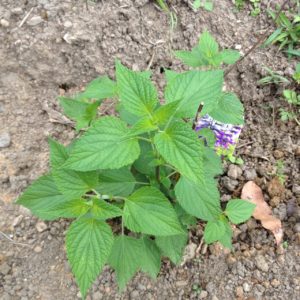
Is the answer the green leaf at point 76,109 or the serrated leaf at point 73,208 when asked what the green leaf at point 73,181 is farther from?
the green leaf at point 76,109

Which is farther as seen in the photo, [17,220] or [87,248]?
[17,220]

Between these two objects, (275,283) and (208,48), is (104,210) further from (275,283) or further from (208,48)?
(275,283)

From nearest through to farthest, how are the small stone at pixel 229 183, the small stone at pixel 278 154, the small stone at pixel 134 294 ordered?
the small stone at pixel 134 294
the small stone at pixel 229 183
the small stone at pixel 278 154

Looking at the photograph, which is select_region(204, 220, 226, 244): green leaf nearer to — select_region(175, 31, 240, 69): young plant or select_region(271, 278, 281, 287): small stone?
select_region(271, 278, 281, 287): small stone

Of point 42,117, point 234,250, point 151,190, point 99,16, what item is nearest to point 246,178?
point 234,250

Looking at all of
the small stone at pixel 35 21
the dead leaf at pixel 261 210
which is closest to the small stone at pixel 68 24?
the small stone at pixel 35 21

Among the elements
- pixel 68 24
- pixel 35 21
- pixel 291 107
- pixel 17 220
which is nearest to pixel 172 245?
pixel 17 220
